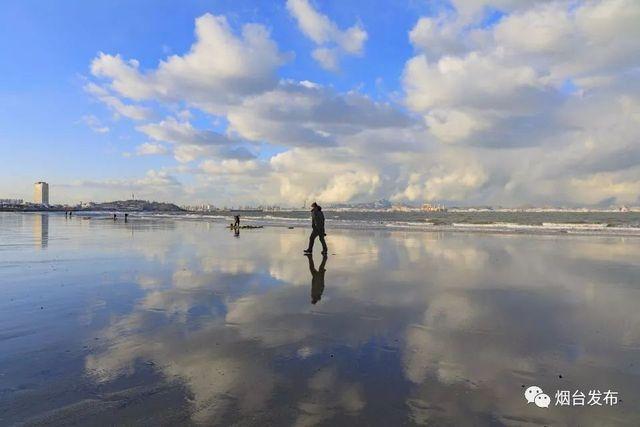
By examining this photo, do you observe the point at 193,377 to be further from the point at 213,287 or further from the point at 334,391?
the point at 213,287

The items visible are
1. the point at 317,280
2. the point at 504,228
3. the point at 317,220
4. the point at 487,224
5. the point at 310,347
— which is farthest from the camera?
the point at 487,224

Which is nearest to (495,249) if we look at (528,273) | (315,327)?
(528,273)

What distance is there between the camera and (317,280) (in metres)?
12.4

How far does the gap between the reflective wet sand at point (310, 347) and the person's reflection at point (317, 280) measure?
0.08m

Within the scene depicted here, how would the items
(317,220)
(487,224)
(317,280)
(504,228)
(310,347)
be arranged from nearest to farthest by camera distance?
(310,347) < (317,280) < (317,220) < (504,228) < (487,224)

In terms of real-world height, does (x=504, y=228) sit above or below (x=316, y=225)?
below

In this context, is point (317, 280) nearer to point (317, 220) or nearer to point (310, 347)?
point (310, 347)

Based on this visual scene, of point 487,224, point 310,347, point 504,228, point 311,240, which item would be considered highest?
point 311,240

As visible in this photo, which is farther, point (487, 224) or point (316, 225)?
point (487, 224)

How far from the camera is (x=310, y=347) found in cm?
641

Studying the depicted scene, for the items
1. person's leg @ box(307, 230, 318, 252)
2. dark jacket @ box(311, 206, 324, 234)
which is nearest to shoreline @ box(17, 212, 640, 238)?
dark jacket @ box(311, 206, 324, 234)

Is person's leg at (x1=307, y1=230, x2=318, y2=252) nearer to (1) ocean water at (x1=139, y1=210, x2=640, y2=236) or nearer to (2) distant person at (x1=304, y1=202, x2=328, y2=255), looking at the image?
(2) distant person at (x1=304, y1=202, x2=328, y2=255)

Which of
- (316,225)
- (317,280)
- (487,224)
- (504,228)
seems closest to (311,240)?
(316,225)

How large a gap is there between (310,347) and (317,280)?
6.01m
